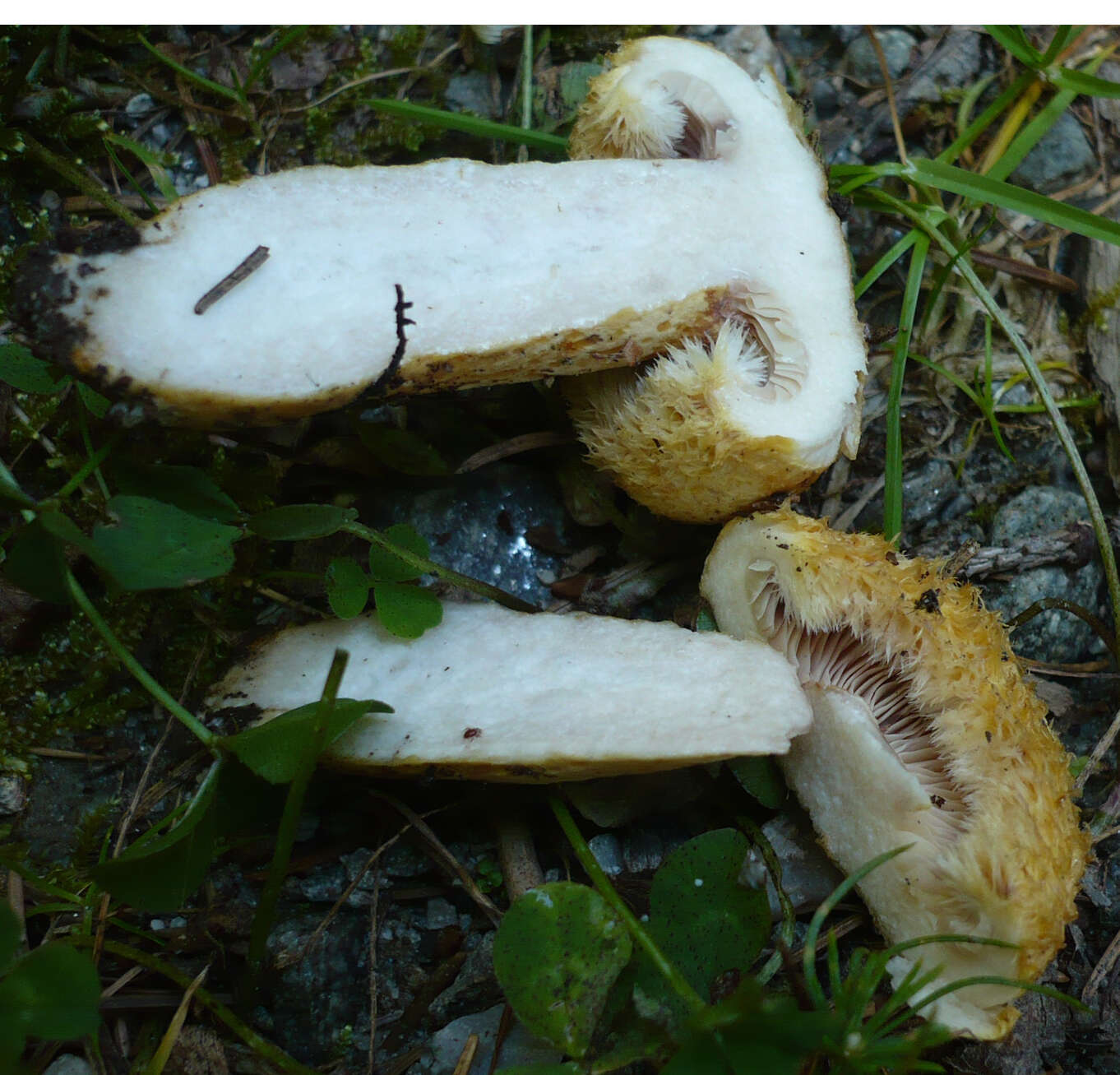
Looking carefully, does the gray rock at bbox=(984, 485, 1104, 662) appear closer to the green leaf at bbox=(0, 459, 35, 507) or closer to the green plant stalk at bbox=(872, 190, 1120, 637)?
the green plant stalk at bbox=(872, 190, 1120, 637)

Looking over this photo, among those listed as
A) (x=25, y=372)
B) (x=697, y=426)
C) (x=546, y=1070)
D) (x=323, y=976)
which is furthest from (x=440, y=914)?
(x=25, y=372)

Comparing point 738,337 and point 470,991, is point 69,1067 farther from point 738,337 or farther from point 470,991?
point 738,337

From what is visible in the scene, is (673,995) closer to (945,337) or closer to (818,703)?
(818,703)

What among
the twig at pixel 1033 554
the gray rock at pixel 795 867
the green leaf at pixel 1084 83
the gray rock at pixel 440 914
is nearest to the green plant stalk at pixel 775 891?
the gray rock at pixel 795 867

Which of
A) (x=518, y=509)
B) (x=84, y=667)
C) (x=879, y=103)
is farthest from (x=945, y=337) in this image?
(x=84, y=667)

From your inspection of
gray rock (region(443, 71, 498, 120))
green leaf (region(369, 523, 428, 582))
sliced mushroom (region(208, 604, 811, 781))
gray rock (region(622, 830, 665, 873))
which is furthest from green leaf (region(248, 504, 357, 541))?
gray rock (region(443, 71, 498, 120))

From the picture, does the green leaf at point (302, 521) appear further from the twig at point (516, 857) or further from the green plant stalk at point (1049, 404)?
the green plant stalk at point (1049, 404)

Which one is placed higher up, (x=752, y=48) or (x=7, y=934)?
(x=752, y=48)
